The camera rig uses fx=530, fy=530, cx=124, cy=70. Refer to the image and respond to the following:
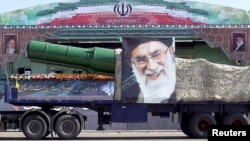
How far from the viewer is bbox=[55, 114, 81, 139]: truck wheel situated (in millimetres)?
19812

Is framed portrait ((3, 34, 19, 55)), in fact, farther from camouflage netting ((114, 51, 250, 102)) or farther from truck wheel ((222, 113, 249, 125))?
truck wheel ((222, 113, 249, 125))

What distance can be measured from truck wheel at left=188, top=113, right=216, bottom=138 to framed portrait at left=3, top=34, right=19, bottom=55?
20.7 meters

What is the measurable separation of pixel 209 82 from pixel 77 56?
518cm

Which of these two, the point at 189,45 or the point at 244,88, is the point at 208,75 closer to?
the point at 244,88

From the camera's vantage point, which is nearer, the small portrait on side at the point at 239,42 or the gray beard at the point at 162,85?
the gray beard at the point at 162,85

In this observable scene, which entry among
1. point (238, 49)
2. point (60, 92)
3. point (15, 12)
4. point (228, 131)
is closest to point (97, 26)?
point (15, 12)

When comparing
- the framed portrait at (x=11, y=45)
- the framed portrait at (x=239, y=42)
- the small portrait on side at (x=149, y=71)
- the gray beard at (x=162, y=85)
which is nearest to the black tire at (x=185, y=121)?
the small portrait on side at (x=149, y=71)

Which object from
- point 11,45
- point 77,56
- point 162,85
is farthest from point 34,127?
point 11,45

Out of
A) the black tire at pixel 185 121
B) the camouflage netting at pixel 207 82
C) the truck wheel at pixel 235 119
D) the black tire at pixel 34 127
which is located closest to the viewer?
the black tire at pixel 34 127

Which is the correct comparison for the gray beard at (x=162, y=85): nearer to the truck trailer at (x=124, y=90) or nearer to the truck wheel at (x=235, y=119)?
the truck trailer at (x=124, y=90)

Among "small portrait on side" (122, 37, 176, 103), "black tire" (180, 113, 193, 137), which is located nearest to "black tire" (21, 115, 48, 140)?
"small portrait on side" (122, 37, 176, 103)

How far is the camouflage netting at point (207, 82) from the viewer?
20234 mm

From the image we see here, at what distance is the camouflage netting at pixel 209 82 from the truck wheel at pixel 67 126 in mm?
4050

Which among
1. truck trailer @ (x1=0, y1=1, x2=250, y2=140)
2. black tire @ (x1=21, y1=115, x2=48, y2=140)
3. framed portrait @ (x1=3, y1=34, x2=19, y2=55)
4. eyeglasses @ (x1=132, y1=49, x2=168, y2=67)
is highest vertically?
framed portrait @ (x1=3, y1=34, x2=19, y2=55)
